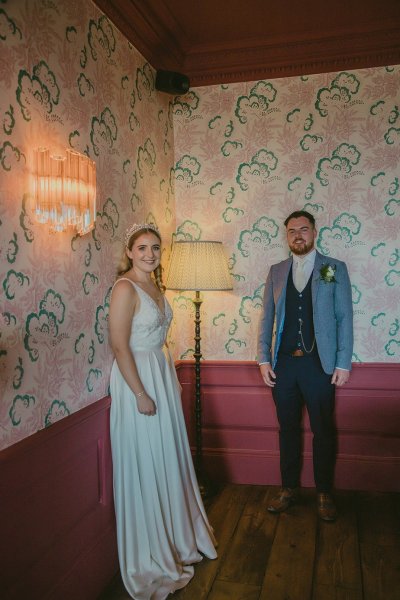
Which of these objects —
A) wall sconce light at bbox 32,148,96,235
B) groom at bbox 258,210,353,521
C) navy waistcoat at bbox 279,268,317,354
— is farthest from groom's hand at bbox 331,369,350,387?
wall sconce light at bbox 32,148,96,235

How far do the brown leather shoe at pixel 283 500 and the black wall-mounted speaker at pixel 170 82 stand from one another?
97.4 inches

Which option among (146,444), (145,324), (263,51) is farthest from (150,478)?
(263,51)

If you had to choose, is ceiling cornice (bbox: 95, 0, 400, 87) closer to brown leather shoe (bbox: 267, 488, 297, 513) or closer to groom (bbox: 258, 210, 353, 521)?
groom (bbox: 258, 210, 353, 521)

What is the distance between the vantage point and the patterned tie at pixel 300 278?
2.98m

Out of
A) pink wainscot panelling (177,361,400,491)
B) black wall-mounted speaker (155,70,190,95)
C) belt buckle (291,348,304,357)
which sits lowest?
pink wainscot panelling (177,361,400,491)

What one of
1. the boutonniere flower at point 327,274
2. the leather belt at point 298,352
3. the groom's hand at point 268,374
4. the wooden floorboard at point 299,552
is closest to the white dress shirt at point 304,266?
the boutonniere flower at point 327,274

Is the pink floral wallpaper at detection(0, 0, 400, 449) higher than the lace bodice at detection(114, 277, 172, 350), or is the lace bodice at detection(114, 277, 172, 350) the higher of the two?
the pink floral wallpaper at detection(0, 0, 400, 449)

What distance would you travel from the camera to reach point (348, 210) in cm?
318

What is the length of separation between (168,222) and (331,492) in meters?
1.95

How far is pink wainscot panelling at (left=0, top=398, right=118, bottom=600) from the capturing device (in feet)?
5.50

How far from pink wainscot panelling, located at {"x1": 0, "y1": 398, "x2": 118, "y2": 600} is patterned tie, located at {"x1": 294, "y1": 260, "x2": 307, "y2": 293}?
1.33 meters

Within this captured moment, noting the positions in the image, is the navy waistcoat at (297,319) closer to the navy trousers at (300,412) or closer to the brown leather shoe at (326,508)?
the navy trousers at (300,412)

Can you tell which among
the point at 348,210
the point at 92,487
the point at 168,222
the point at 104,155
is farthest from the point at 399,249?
the point at 92,487

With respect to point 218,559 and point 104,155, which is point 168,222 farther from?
point 218,559
